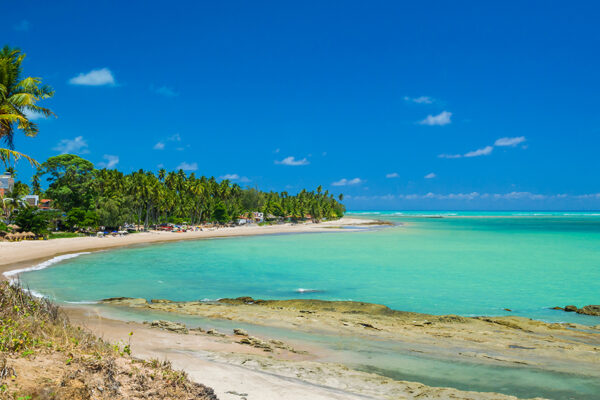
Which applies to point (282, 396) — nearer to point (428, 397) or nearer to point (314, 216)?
point (428, 397)

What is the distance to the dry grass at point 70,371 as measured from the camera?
4.59 metres

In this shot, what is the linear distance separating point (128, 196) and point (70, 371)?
72.7 m

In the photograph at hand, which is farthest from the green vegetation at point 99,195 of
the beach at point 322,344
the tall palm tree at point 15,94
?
the beach at point 322,344

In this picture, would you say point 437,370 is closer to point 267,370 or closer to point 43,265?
point 267,370

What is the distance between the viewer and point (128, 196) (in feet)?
234

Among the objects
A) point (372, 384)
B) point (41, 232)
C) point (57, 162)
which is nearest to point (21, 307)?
point (372, 384)

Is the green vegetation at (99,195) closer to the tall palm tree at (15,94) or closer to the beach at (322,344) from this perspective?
the tall palm tree at (15,94)

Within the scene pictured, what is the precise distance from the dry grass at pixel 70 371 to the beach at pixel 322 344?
129 centimetres

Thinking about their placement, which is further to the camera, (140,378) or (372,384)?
(372,384)

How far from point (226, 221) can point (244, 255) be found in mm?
60951

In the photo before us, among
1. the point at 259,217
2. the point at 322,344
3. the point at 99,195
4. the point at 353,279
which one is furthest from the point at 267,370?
the point at 259,217

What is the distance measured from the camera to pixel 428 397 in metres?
7.16

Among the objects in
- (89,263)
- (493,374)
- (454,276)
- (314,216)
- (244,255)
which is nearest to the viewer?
(493,374)

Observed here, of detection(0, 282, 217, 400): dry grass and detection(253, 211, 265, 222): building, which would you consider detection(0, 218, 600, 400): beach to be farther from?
detection(253, 211, 265, 222): building
